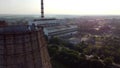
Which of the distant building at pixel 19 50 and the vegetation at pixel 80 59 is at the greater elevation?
the distant building at pixel 19 50

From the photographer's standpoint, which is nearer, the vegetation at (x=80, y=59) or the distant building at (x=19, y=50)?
the distant building at (x=19, y=50)

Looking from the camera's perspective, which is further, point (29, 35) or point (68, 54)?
point (68, 54)

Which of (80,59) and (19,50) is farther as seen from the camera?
(80,59)

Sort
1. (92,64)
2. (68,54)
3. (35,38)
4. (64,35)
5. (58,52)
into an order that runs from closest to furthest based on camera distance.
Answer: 1. (35,38)
2. (92,64)
3. (68,54)
4. (58,52)
5. (64,35)

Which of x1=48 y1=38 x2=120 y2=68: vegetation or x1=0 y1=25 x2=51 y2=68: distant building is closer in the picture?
x1=0 y1=25 x2=51 y2=68: distant building

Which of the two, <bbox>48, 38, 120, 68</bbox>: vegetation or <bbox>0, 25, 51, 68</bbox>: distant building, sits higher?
<bbox>0, 25, 51, 68</bbox>: distant building

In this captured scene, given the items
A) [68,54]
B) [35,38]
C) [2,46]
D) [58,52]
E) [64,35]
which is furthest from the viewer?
[64,35]

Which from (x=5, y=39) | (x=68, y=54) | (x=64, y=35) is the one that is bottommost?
(x=64, y=35)

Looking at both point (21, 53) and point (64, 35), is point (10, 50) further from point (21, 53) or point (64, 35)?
point (64, 35)

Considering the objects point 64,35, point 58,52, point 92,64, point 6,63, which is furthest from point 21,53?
point 64,35

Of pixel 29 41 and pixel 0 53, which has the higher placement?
pixel 29 41

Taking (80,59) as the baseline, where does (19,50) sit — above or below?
above
